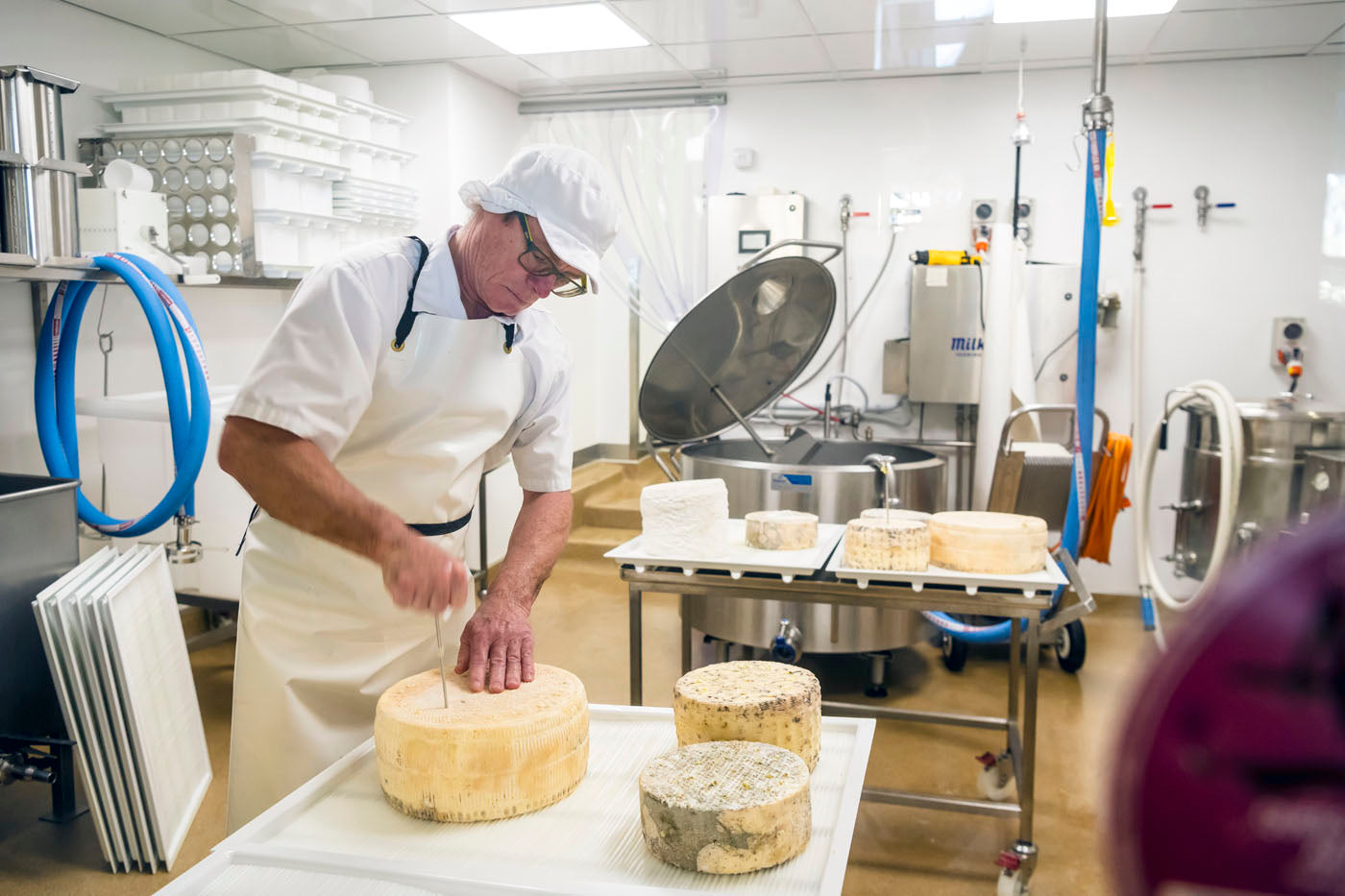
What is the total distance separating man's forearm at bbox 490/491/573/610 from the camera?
1640 millimetres

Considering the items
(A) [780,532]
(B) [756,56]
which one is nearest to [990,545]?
(A) [780,532]

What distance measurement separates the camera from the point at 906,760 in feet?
10.4

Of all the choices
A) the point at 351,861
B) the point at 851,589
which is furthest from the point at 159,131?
the point at 351,861

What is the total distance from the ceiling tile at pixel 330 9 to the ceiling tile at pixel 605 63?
84cm

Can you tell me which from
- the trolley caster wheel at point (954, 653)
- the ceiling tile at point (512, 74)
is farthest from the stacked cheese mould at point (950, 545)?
the ceiling tile at point (512, 74)

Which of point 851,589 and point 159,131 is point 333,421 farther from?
point 159,131

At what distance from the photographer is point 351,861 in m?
1.11

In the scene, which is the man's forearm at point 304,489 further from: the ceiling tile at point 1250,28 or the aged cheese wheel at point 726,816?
the ceiling tile at point 1250,28

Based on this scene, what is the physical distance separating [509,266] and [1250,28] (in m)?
3.96

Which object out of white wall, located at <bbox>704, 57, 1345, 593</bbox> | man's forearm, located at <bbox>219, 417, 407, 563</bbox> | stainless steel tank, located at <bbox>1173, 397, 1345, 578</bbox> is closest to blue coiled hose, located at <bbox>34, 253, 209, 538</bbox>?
man's forearm, located at <bbox>219, 417, 407, 563</bbox>

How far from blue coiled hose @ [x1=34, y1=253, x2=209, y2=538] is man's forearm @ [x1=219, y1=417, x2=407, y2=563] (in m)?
1.52

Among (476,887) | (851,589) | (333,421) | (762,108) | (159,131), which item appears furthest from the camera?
(762,108)

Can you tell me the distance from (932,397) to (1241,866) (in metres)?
4.66

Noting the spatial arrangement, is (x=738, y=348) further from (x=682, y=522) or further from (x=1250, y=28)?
(x=1250, y=28)
